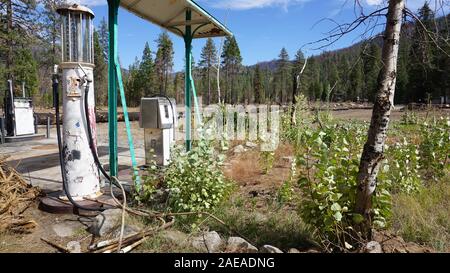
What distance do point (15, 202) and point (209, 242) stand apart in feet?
7.64

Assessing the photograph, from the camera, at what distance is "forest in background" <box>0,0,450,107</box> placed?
2.83 metres

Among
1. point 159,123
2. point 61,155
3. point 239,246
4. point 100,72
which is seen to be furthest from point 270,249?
point 100,72

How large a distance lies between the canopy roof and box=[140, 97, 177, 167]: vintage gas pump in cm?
147

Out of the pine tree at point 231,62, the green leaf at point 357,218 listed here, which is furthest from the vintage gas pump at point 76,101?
the pine tree at point 231,62

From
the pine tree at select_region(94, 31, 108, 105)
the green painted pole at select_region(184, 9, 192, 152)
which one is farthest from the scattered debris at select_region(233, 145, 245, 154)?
the pine tree at select_region(94, 31, 108, 105)

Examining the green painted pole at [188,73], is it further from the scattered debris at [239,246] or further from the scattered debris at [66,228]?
the scattered debris at [239,246]

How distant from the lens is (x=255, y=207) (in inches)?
150

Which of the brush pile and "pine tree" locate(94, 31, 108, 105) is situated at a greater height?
"pine tree" locate(94, 31, 108, 105)

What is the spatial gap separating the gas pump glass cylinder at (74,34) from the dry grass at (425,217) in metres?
→ 3.90

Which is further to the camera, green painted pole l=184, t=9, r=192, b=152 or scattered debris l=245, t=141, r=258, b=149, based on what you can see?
scattered debris l=245, t=141, r=258, b=149

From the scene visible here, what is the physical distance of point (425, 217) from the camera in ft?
10.7

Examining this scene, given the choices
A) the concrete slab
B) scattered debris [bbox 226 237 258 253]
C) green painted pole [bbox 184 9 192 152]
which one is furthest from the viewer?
green painted pole [bbox 184 9 192 152]

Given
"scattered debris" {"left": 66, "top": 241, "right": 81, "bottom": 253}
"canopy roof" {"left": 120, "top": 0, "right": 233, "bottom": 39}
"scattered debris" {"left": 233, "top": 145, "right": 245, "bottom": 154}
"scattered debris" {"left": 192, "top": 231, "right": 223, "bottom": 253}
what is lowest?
"scattered debris" {"left": 66, "top": 241, "right": 81, "bottom": 253}

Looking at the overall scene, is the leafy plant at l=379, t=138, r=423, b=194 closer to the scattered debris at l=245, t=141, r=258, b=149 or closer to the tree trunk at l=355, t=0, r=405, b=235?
the tree trunk at l=355, t=0, r=405, b=235
